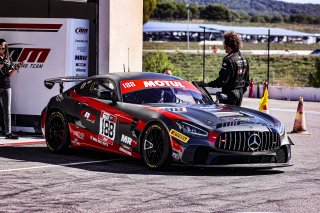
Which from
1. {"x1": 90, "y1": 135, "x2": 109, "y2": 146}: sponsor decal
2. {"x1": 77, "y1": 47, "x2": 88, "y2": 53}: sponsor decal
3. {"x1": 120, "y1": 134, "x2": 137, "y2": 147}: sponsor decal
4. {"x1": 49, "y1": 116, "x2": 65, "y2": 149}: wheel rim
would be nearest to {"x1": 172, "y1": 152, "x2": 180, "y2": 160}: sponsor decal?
{"x1": 120, "y1": 134, "x2": 137, "y2": 147}: sponsor decal

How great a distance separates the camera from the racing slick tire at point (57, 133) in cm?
1394

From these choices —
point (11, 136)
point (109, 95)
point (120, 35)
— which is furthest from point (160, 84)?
point (120, 35)

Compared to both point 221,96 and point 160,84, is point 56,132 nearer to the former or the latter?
point 160,84

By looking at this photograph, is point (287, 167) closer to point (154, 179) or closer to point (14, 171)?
→ point (154, 179)

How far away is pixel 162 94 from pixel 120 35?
603 cm

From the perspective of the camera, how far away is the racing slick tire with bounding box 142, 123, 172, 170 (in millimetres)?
11781

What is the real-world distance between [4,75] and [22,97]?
160 cm

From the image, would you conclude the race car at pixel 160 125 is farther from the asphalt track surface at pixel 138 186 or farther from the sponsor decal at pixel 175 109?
the asphalt track surface at pixel 138 186

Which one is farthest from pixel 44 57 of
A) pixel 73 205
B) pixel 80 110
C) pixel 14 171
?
pixel 73 205

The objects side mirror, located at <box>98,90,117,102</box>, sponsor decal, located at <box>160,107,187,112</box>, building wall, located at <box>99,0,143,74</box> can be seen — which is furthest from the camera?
building wall, located at <box>99,0,143,74</box>

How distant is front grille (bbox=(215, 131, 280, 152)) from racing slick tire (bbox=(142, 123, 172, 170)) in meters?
0.68

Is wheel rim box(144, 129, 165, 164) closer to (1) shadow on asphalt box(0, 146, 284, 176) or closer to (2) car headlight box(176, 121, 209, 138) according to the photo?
(1) shadow on asphalt box(0, 146, 284, 176)

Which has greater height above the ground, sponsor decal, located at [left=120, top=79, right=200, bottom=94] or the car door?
sponsor decal, located at [left=120, top=79, right=200, bottom=94]

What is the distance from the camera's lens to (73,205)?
931cm
